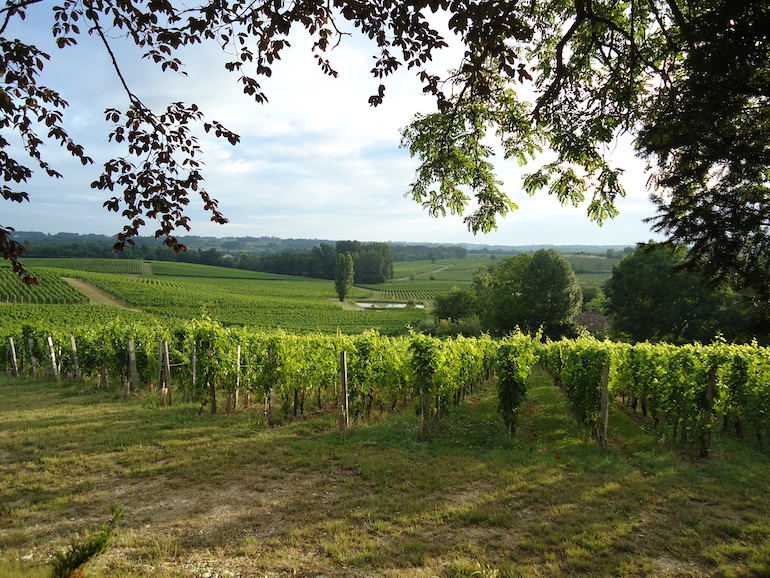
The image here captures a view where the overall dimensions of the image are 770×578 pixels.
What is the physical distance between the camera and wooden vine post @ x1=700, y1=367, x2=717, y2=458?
7863mm

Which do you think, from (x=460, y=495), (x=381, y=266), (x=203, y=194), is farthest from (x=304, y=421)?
(x=381, y=266)

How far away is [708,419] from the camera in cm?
787

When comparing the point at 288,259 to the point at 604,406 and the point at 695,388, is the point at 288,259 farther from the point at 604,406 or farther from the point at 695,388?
the point at 695,388

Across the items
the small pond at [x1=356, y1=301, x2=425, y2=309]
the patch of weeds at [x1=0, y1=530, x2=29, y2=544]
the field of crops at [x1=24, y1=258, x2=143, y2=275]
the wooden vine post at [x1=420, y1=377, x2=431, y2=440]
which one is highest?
the field of crops at [x1=24, y1=258, x2=143, y2=275]

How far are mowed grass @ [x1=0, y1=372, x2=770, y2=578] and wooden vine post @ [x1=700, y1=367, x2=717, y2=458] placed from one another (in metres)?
0.32

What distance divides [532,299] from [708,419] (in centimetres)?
3242

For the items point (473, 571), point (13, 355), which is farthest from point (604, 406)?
point (13, 355)

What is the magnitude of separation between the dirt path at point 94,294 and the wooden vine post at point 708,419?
62.4 m

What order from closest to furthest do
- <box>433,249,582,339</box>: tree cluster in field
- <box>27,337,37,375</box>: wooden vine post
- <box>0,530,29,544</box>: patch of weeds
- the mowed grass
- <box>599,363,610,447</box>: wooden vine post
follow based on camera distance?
the mowed grass → <box>0,530,29,544</box>: patch of weeds → <box>599,363,610,447</box>: wooden vine post → <box>27,337,37,375</box>: wooden vine post → <box>433,249,582,339</box>: tree cluster in field

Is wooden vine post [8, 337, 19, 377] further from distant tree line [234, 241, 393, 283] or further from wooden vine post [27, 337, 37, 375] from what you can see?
distant tree line [234, 241, 393, 283]

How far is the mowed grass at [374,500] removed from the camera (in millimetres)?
4008

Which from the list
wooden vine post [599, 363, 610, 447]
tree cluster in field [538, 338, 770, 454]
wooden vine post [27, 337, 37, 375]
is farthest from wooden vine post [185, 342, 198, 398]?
wooden vine post [27, 337, 37, 375]

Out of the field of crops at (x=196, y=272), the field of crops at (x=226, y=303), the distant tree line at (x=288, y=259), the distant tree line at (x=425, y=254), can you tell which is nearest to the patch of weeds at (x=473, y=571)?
the field of crops at (x=226, y=303)

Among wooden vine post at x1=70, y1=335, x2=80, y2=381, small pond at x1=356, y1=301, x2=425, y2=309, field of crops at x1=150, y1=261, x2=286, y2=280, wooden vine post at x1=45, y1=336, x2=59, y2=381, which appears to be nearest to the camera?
wooden vine post at x1=70, y1=335, x2=80, y2=381
